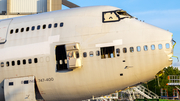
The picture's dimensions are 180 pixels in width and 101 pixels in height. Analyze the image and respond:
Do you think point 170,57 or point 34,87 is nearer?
point 170,57

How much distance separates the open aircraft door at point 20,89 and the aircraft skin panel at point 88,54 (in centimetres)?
56

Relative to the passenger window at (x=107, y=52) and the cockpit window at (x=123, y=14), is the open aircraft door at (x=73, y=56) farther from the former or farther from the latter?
the cockpit window at (x=123, y=14)

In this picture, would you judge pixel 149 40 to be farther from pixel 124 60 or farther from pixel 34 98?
pixel 34 98

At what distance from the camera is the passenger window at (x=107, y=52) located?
65.7 feet

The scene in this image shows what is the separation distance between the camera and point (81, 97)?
71.3ft

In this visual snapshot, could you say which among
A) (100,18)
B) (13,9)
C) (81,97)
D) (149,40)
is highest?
(13,9)

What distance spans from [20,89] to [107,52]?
27.7 feet

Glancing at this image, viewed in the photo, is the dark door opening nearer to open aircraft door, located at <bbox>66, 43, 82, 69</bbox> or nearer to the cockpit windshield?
open aircraft door, located at <bbox>66, 43, 82, 69</bbox>

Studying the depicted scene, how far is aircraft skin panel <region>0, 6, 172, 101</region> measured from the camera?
1958 centimetres

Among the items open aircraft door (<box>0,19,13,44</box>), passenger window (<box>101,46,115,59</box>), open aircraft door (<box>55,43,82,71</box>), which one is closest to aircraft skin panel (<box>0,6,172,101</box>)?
passenger window (<box>101,46,115,59</box>)

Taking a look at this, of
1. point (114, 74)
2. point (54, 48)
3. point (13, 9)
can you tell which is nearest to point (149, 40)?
point (114, 74)

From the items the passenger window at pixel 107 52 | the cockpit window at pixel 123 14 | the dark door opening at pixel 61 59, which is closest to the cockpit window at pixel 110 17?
the cockpit window at pixel 123 14

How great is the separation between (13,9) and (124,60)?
56040mm

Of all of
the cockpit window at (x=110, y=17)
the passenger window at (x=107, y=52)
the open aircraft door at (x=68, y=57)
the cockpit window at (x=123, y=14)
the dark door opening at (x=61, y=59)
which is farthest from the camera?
the cockpit window at (x=123, y=14)
